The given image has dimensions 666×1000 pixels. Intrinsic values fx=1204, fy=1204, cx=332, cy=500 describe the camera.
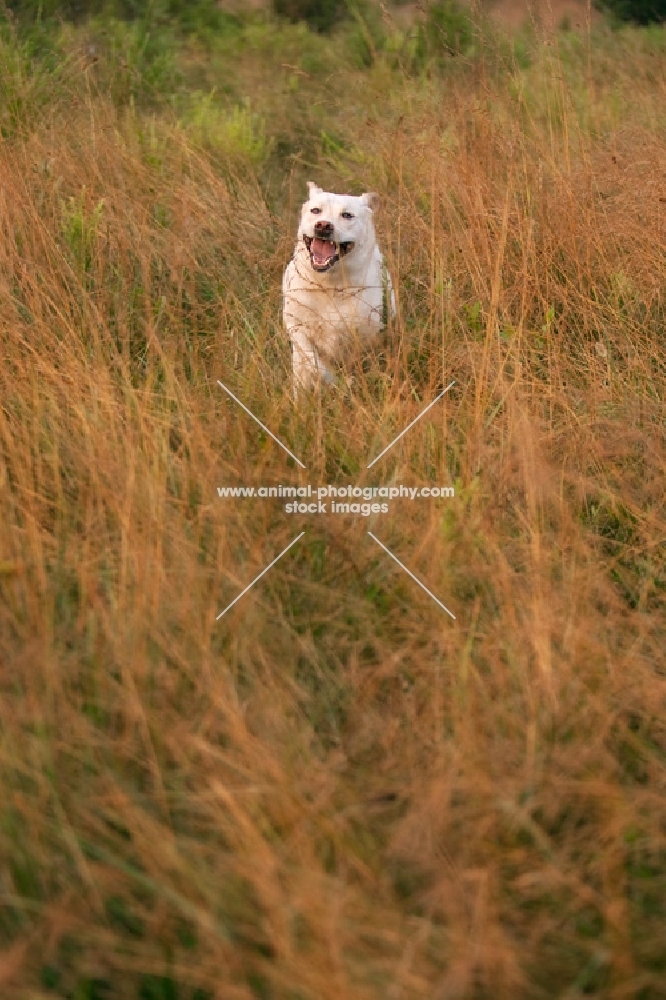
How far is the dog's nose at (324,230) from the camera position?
4.04 meters

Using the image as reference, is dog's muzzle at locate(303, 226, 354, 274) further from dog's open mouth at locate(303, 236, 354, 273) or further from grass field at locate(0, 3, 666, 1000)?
grass field at locate(0, 3, 666, 1000)

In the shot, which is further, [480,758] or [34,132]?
[34,132]

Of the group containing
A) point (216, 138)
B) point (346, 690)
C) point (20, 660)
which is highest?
point (216, 138)

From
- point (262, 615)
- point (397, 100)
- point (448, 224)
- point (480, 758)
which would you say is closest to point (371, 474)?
point (262, 615)

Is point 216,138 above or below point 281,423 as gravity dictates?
above

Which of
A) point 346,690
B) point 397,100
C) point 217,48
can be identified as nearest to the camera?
point 346,690

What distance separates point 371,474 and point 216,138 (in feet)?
10.6

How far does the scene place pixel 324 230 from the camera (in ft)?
13.3

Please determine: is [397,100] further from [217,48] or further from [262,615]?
[262,615]

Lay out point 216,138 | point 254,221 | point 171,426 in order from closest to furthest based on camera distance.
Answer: point 171,426
point 254,221
point 216,138

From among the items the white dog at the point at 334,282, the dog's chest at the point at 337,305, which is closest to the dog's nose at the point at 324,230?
the white dog at the point at 334,282

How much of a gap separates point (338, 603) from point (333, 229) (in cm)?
179

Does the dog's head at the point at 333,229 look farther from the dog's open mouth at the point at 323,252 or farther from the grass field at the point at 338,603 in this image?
the grass field at the point at 338,603

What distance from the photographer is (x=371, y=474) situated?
10.4 ft
